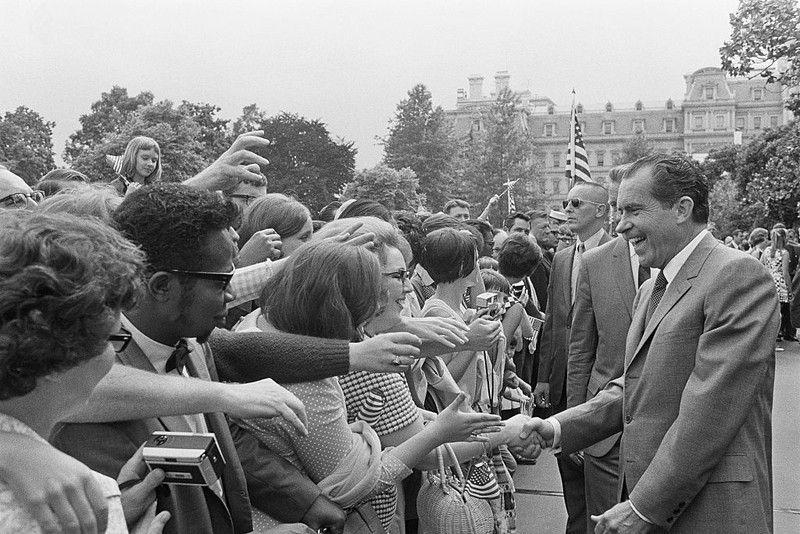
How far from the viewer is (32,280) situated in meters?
1.30

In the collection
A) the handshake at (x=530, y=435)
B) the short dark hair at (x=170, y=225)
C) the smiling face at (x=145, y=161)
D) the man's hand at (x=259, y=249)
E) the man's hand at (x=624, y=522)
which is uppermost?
the smiling face at (x=145, y=161)

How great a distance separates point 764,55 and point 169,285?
10.7 m

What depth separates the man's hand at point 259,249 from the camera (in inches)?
152

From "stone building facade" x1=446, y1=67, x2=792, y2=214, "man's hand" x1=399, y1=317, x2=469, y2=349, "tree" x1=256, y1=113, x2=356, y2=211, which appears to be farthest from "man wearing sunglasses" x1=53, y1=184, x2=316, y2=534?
"stone building facade" x1=446, y1=67, x2=792, y2=214

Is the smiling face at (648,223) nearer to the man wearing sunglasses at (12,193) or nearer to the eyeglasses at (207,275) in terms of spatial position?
the eyeglasses at (207,275)

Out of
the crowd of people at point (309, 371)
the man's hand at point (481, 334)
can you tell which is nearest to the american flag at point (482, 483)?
the crowd of people at point (309, 371)

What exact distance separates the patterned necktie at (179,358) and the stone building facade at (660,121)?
99.1m

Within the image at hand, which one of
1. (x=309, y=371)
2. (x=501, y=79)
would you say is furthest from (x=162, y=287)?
(x=501, y=79)

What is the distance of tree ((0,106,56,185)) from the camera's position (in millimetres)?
47125

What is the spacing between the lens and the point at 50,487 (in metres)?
1.33

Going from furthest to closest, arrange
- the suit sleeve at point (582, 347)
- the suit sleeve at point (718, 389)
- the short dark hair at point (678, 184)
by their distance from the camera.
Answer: the suit sleeve at point (582, 347) < the short dark hair at point (678, 184) < the suit sleeve at point (718, 389)

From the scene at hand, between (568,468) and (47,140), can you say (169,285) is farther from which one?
(47,140)

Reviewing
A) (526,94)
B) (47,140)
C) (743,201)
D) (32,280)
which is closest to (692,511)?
(32,280)

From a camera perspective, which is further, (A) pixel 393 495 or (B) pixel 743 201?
(B) pixel 743 201
